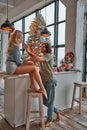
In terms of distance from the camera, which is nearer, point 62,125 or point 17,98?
point 17,98

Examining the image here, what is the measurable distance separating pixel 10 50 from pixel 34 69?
0.53 m

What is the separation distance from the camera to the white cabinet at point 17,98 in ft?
10.2

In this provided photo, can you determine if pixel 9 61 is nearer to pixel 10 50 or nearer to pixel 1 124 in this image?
pixel 10 50

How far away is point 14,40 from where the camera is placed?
2811mm

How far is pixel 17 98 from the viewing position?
3123 millimetres

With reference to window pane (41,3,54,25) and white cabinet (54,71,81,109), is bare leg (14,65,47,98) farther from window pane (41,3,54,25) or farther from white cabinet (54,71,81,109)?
window pane (41,3,54,25)

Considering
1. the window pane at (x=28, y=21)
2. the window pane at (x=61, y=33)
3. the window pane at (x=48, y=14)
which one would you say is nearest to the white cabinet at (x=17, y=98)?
the window pane at (x=61, y=33)

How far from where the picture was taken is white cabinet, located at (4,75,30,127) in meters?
3.10

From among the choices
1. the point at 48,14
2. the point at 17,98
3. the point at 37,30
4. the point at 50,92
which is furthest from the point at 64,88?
the point at 48,14

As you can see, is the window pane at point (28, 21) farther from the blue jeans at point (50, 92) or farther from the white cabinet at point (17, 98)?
the blue jeans at point (50, 92)

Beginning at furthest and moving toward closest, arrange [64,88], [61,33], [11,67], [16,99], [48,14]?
[48,14]
[61,33]
[64,88]
[16,99]
[11,67]

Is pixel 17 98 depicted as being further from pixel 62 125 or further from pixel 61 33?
pixel 61 33

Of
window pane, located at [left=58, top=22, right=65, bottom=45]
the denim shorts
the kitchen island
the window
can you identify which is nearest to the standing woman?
the denim shorts

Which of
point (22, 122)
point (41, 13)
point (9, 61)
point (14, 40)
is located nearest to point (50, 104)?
point (22, 122)
